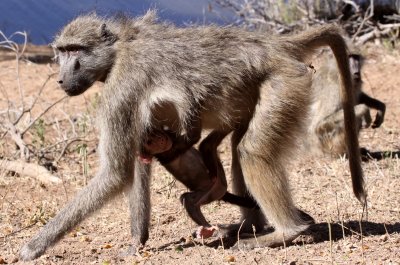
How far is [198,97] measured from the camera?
4.13 metres

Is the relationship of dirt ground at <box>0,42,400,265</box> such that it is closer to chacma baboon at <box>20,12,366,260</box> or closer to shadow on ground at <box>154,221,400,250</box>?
shadow on ground at <box>154,221,400,250</box>

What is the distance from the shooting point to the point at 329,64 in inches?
314

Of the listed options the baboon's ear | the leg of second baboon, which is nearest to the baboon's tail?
the baboon's ear

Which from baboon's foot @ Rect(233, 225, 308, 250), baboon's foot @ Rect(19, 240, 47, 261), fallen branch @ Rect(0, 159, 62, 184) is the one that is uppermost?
fallen branch @ Rect(0, 159, 62, 184)

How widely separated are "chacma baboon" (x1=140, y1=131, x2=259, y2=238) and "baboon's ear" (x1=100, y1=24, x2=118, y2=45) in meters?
0.60

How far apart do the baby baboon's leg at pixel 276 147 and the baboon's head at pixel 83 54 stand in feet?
3.05

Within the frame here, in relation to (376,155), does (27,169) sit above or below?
above

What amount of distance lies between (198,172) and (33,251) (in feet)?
3.62

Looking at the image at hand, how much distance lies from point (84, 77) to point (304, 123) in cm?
129

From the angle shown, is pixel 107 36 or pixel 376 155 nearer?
pixel 107 36

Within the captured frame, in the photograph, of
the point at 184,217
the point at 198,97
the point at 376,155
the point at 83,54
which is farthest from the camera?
the point at 376,155

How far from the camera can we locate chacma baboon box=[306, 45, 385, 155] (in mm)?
7434

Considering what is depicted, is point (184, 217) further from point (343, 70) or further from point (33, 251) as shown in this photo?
point (343, 70)

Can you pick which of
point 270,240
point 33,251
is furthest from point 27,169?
point 270,240
